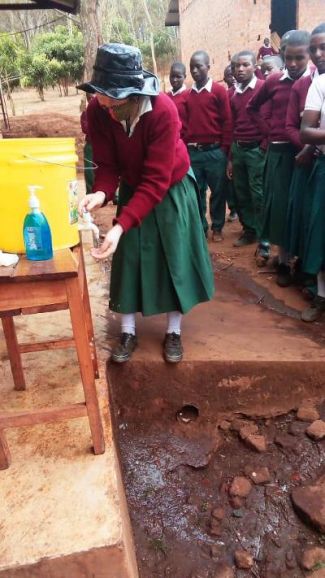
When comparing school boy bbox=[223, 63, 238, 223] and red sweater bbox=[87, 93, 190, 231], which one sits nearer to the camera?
red sweater bbox=[87, 93, 190, 231]

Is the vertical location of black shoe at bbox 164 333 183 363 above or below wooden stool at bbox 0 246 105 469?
below

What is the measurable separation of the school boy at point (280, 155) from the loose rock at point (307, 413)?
4.22 ft

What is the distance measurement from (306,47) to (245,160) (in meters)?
1.31

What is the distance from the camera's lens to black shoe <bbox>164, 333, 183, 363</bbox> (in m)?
2.42

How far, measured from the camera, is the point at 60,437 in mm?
1850

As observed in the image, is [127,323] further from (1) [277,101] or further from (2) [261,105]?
(2) [261,105]

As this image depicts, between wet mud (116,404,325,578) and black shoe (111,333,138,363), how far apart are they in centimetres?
35

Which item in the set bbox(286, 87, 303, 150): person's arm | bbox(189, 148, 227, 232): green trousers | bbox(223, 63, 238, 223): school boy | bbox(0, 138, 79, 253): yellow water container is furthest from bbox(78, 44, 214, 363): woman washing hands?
bbox(223, 63, 238, 223): school boy

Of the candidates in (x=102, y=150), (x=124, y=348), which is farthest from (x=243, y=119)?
(x=124, y=348)

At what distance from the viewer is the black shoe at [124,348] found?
2402mm

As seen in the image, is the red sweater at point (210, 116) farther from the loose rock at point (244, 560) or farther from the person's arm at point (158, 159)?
the loose rock at point (244, 560)

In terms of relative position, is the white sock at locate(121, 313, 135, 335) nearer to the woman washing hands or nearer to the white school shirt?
the woman washing hands

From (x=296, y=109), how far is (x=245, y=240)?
1.71 m

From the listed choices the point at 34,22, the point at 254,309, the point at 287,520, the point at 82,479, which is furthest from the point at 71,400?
the point at 34,22
